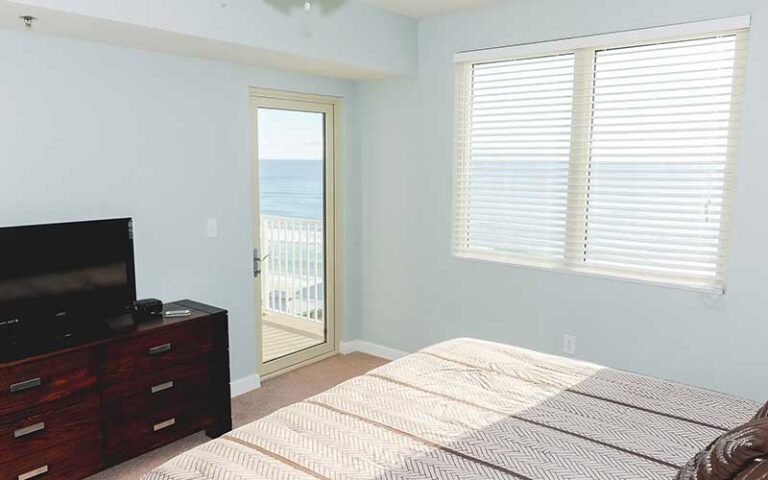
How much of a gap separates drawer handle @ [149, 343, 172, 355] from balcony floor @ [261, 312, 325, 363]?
1254mm

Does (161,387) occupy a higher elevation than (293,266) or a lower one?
lower

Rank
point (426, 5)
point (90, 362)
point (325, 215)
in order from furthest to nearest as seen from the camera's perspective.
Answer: point (325, 215), point (426, 5), point (90, 362)

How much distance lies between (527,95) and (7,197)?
3.15 metres

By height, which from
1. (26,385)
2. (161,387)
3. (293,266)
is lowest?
(161,387)

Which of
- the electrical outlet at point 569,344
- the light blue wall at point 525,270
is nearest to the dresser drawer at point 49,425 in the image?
the light blue wall at point 525,270

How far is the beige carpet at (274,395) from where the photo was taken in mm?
3150

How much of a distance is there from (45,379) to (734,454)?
2.69m

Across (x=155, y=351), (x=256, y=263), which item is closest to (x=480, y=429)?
(x=155, y=351)

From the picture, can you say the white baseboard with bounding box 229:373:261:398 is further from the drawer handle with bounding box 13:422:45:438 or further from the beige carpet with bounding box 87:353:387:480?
the drawer handle with bounding box 13:422:45:438

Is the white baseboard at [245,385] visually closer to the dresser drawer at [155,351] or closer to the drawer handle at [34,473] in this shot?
the dresser drawer at [155,351]

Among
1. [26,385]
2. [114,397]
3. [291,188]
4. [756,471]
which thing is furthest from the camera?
[291,188]

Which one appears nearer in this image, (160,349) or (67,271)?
(67,271)

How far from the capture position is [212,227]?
3883 millimetres

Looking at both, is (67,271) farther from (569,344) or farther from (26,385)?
(569,344)
